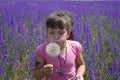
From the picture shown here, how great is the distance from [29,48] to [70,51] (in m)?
2.36

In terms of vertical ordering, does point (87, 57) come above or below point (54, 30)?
below

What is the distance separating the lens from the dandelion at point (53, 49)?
2.05 metres

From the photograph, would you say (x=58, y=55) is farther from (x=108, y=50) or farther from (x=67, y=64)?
(x=108, y=50)

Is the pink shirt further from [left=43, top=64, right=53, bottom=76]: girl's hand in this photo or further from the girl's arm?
[left=43, top=64, right=53, bottom=76]: girl's hand

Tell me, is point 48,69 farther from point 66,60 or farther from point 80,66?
point 80,66

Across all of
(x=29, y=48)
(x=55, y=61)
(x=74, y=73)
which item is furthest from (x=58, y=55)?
(x=29, y=48)

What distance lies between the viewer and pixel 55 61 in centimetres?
220

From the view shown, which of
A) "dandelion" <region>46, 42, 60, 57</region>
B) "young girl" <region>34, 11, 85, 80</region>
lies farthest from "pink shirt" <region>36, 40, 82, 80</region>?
"dandelion" <region>46, 42, 60, 57</region>

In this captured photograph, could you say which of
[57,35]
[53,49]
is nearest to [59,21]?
[57,35]

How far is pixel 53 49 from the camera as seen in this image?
80.6 inches

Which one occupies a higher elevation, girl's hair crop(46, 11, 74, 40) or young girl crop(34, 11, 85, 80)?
girl's hair crop(46, 11, 74, 40)

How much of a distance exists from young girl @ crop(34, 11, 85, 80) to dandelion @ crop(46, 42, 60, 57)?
0.05 ft

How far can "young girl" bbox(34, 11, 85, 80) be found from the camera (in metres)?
2.11

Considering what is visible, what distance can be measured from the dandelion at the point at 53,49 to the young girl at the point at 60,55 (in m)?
0.01
